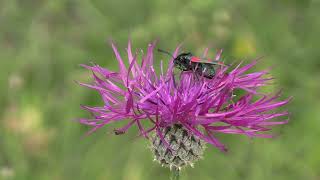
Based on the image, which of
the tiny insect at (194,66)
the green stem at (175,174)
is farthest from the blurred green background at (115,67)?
the green stem at (175,174)

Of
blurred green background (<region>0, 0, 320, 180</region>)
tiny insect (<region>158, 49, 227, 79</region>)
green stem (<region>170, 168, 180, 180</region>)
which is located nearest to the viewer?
green stem (<region>170, 168, 180, 180</region>)

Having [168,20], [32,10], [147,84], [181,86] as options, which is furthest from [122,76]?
[32,10]

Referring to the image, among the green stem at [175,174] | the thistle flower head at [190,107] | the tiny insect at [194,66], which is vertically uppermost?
the tiny insect at [194,66]

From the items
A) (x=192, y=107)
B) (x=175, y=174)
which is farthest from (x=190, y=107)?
(x=175, y=174)

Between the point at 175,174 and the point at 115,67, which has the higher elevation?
the point at 115,67

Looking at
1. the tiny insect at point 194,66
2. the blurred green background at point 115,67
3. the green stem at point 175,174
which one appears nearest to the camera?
the green stem at point 175,174

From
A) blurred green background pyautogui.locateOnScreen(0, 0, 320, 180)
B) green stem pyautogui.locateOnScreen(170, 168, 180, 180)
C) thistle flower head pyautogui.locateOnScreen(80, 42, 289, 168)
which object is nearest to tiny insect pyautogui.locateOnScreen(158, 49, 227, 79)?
thistle flower head pyautogui.locateOnScreen(80, 42, 289, 168)

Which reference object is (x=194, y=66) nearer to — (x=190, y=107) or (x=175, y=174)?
(x=190, y=107)

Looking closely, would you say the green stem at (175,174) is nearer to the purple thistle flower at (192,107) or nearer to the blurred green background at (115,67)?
the purple thistle flower at (192,107)

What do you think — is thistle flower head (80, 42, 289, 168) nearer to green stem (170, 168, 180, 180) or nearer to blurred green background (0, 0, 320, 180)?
green stem (170, 168, 180, 180)
